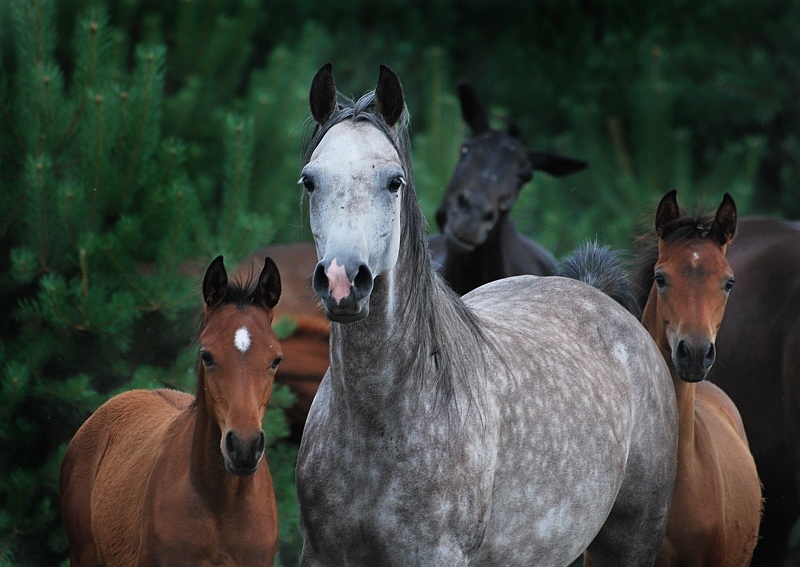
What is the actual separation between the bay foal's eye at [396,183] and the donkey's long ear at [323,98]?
0.38 meters

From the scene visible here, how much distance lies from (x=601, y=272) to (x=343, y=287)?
232 centimetres

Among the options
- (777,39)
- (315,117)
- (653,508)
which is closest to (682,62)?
(777,39)

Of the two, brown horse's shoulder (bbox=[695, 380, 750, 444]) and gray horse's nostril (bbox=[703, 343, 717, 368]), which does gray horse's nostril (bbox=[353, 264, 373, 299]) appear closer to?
gray horse's nostril (bbox=[703, 343, 717, 368])

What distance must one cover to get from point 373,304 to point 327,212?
31 centimetres

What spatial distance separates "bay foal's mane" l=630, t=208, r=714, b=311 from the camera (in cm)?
456

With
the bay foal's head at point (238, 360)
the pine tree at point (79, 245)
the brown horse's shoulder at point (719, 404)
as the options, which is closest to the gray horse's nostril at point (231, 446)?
the bay foal's head at point (238, 360)

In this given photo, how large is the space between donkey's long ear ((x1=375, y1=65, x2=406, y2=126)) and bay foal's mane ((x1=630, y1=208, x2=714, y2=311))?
1.80 m

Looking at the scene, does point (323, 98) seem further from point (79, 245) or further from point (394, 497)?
point (79, 245)

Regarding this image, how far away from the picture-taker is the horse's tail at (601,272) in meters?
4.81

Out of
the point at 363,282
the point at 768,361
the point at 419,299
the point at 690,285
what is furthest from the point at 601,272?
the point at 363,282

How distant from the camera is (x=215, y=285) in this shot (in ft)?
12.7

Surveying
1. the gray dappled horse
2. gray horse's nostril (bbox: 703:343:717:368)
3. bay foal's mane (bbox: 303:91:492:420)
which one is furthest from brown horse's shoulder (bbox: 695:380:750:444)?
bay foal's mane (bbox: 303:91:492:420)

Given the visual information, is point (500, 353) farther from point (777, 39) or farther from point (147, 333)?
point (777, 39)

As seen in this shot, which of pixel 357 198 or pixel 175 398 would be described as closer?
pixel 357 198
